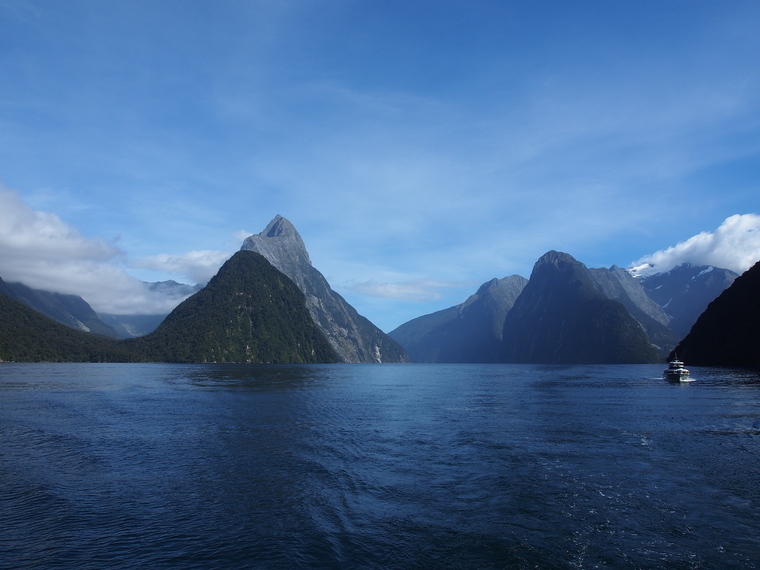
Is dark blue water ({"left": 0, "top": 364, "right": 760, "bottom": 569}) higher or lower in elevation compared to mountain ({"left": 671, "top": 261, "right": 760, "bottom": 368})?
lower

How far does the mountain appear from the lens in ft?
545

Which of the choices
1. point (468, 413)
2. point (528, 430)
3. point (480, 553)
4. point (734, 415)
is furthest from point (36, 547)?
point (734, 415)

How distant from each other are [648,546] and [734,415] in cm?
4740

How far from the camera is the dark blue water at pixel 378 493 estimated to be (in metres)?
18.5

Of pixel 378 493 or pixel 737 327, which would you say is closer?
pixel 378 493

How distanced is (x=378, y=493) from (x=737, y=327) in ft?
668

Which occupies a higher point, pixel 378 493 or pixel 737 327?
pixel 737 327

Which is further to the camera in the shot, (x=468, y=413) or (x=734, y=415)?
(x=468, y=413)

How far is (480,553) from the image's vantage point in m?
18.5

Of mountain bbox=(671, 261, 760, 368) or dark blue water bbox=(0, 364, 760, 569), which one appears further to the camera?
mountain bbox=(671, 261, 760, 368)

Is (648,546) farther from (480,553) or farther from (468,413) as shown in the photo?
(468,413)

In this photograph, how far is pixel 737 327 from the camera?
176 m

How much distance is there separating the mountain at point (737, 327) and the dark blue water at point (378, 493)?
484 feet

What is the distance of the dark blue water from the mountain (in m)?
148
